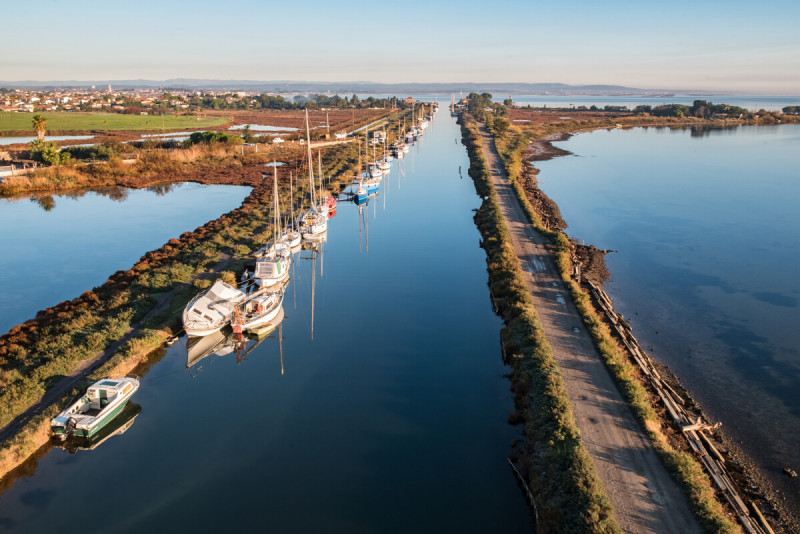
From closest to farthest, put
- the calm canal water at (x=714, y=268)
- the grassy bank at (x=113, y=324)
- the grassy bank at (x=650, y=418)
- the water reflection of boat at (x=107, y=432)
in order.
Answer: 1. the grassy bank at (x=650, y=418)
2. the water reflection of boat at (x=107, y=432)
3. the grassy bank at (x=113, y=324)
4. the calm canal water at (x=714, y=268)

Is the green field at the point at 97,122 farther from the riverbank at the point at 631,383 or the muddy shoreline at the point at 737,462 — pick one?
the muddy shoreline at the point at 737,462

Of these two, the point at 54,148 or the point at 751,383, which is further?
the point at 54,148

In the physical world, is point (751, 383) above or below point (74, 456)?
above

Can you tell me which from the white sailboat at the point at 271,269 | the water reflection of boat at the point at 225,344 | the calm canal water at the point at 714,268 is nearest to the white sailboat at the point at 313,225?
the white sailboat at the point at 271,269

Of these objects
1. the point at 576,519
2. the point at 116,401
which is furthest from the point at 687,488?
the point at 116,401

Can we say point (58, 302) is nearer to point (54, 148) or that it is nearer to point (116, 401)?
point (116, 401)

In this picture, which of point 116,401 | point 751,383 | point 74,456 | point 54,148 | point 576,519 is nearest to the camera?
point 576,519
